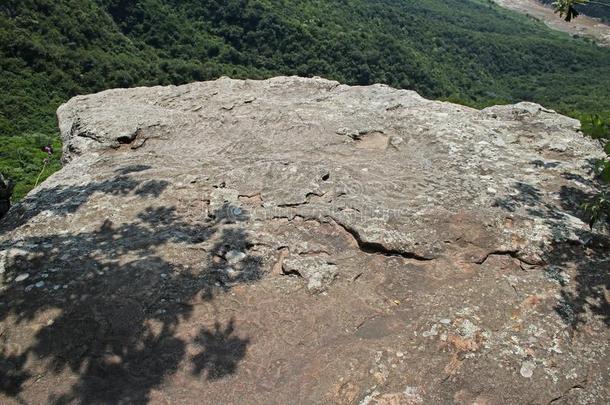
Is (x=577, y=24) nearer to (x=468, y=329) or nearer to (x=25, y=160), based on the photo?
(x=25, y=160)

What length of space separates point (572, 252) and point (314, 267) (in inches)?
107

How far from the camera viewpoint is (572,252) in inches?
207

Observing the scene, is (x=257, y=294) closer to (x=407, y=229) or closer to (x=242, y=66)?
(x=407, y=229)

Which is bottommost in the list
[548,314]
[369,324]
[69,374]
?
[69,374]

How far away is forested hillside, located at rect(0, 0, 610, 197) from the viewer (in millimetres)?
48969

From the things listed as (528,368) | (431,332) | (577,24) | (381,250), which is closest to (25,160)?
(381,250)

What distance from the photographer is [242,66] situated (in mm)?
78250

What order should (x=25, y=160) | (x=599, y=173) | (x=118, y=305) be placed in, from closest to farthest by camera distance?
(x=118, y=305), (x=599, y=173), (x=25, y=160)

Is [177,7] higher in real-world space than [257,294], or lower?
lower

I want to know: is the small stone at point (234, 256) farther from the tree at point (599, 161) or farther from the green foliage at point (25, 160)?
the green foliage at point (25, 160)

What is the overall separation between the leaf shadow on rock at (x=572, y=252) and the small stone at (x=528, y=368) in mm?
646

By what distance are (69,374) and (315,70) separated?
79144 mm

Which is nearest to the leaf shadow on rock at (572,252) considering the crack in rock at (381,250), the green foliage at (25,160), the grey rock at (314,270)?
the crack in rock at (381,250)

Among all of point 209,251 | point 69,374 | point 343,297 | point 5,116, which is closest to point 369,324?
point 343,297
